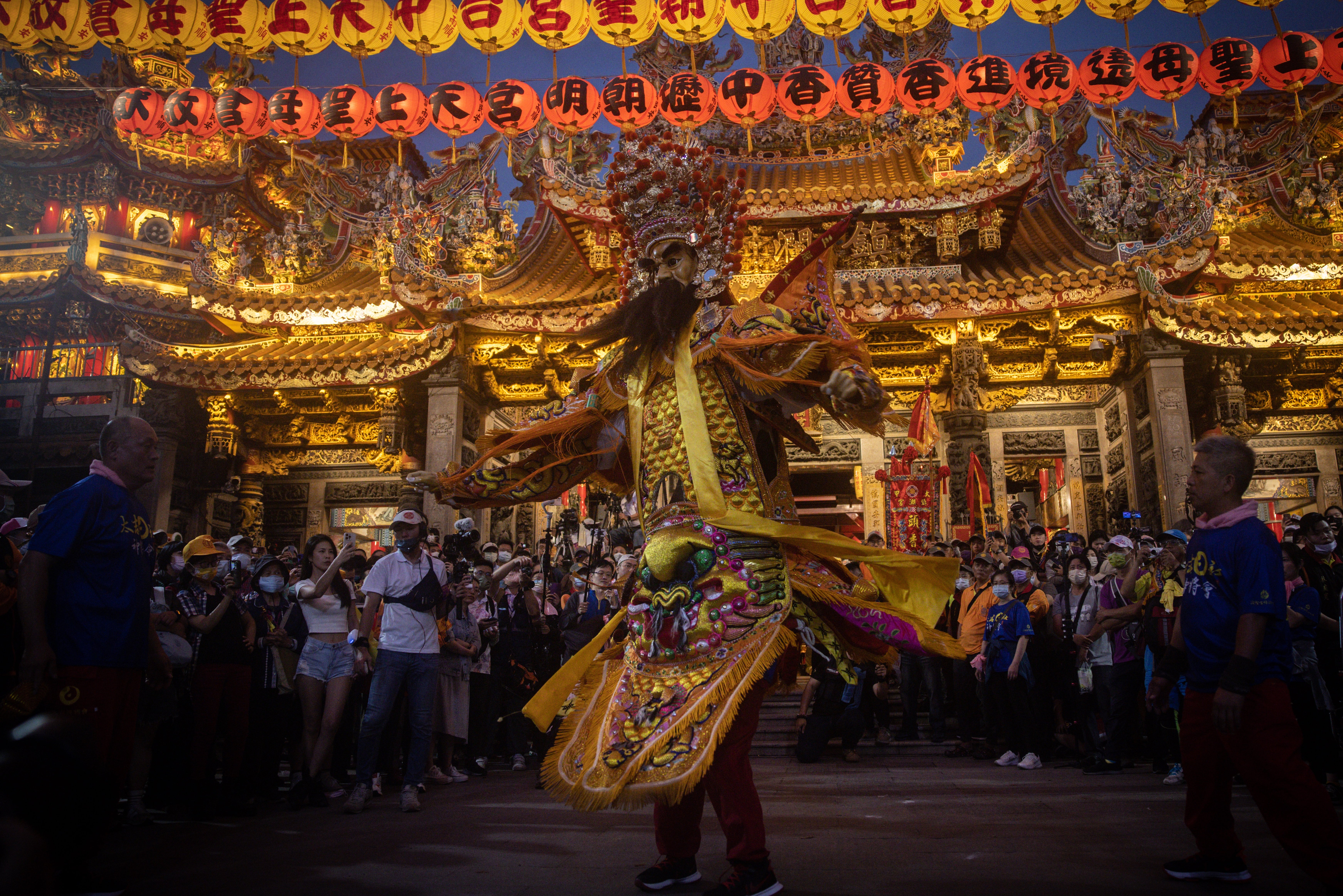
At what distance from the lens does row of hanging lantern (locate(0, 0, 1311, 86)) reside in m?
10.7

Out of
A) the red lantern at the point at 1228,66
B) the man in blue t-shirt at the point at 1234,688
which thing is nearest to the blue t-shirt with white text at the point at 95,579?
the man in blue t-shirt at the point at 1234,688

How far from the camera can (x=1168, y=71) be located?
10805 millimetres

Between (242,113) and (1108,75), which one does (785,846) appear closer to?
(1108,75)

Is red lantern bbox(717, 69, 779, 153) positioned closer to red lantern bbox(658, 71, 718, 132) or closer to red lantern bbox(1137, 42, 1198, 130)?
red lantern bbox(658, 71, 718, 132)

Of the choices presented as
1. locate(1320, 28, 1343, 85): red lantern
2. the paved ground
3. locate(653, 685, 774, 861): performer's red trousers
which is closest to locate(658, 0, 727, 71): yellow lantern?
locate(1320, 28, 1343, 85): red lantern

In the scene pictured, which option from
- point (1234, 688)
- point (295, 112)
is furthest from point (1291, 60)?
point (295, 112)

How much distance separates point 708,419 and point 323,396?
11596 mm

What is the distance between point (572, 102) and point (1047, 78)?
6.38 m

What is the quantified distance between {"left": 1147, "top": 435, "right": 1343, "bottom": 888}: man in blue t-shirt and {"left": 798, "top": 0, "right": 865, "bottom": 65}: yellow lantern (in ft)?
30.7

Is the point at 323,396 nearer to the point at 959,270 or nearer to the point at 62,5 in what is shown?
the point at 62,5

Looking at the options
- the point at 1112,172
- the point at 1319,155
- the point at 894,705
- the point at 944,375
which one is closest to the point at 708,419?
the point at 894,705

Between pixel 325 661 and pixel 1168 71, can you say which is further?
pixel 1168 71

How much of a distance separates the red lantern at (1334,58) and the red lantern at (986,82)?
11.9 feet

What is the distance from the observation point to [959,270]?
498 inches
